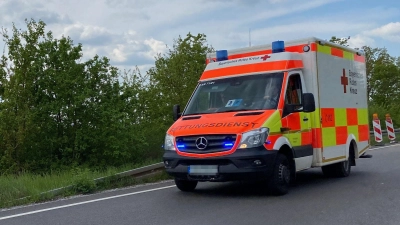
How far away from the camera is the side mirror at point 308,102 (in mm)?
9344

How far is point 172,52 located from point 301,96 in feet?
29.5

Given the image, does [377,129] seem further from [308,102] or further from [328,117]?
[308,102]

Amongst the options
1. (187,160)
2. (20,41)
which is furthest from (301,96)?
(20,41)

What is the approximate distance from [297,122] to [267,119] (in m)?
1.11

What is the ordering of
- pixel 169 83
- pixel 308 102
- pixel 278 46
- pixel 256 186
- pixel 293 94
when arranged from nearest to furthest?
1. pixel 308 102
2. pixel 293 94
3. pixel 278 46
4. pixel 256 186
5. pixel 169 83

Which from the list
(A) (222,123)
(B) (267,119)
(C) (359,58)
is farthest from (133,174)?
(C) (359,58)


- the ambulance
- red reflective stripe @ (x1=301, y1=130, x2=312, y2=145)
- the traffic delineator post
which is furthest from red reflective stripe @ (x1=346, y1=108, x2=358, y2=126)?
the traffic delineator post

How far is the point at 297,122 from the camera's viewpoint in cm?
959

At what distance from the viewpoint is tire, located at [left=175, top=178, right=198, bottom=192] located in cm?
972

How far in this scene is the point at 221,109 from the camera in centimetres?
948

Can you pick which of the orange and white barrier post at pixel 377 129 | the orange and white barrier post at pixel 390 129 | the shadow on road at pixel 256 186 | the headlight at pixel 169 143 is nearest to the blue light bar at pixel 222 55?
the headlight at pixel 169 143

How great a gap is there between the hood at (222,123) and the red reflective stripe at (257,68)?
1100 millimetres

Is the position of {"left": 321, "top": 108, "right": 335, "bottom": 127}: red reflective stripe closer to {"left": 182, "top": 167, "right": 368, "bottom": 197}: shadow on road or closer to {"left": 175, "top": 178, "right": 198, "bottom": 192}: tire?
{"left": 182, "top": 167, "right": 368, "bottom": 197}: shadow on road

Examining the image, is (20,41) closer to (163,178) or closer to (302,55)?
(163,178)
